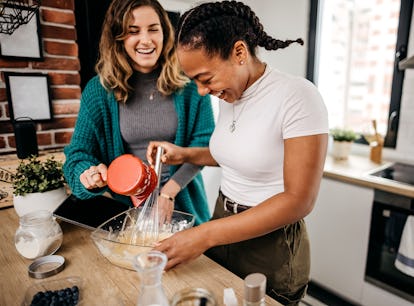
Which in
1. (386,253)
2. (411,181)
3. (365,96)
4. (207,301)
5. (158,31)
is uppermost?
(158,31)

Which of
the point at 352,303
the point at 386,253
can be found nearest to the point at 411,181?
the point at 386,253

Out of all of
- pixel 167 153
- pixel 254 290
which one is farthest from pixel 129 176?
pixel 254 290

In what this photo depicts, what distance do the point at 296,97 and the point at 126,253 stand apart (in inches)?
23.7

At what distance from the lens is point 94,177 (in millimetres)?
1021

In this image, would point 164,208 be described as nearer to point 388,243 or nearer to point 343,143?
point 388,243

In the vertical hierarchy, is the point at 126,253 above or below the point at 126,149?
below

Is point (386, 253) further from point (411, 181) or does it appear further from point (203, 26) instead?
point (203, 26)

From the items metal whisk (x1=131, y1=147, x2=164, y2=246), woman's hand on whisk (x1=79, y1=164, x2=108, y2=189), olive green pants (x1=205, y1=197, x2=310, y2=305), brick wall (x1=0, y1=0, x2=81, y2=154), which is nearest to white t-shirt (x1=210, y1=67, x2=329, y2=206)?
olive green pants (x1=205, y1=197, x2=310, y2=305)

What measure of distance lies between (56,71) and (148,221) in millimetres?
1057

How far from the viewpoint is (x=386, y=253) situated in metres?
1.83

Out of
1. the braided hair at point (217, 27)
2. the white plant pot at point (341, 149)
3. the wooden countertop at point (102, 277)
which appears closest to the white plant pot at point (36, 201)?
the wooden countertop at point (102, 277)

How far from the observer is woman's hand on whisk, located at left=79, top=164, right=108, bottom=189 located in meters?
1.02

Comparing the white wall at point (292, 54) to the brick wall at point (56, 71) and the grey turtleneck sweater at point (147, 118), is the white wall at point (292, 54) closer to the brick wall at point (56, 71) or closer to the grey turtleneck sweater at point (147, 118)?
the brick wall at point (56, 71)

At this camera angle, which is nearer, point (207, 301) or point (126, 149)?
point (207, 301)
